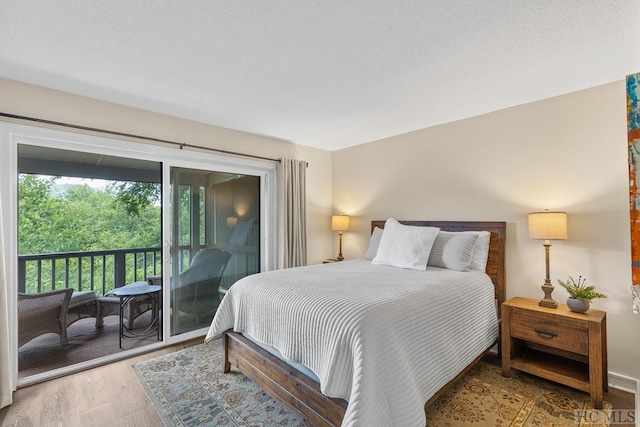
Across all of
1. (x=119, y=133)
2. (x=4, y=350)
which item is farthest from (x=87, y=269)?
(x=119, y=133)

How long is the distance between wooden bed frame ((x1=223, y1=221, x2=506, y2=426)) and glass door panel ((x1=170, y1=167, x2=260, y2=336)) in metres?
1.11

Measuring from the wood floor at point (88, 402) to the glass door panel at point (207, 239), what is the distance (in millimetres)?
844

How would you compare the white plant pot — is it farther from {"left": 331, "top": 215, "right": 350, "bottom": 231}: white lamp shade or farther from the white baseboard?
{"left": 331, "top": 215, "right": 350, "bottom": 231}: white lamp shade

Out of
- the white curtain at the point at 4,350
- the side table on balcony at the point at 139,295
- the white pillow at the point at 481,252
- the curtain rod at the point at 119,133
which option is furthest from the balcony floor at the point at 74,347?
the white pillow at the point at 481,252

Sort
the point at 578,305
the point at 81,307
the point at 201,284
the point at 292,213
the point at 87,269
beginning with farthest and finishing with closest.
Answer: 1. the point at 292,213
2. the point at 87,269
3. the point at 201,284
4. the point at 81,307
5. the point at 578,305

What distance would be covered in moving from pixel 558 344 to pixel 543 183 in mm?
1386

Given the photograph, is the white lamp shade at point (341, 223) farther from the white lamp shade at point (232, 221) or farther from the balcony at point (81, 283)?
the balcony at point (81, 283)

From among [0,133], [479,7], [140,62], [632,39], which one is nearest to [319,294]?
[479,7]

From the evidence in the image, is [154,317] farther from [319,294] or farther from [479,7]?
[479,7]

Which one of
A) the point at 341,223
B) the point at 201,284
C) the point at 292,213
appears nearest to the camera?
the point at 201,284

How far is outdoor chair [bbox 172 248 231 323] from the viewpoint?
10.9 feet

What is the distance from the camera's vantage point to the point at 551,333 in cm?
222

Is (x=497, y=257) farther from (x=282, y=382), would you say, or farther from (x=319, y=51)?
(x=319, y=51)

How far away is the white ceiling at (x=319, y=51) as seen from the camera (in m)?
1.58
